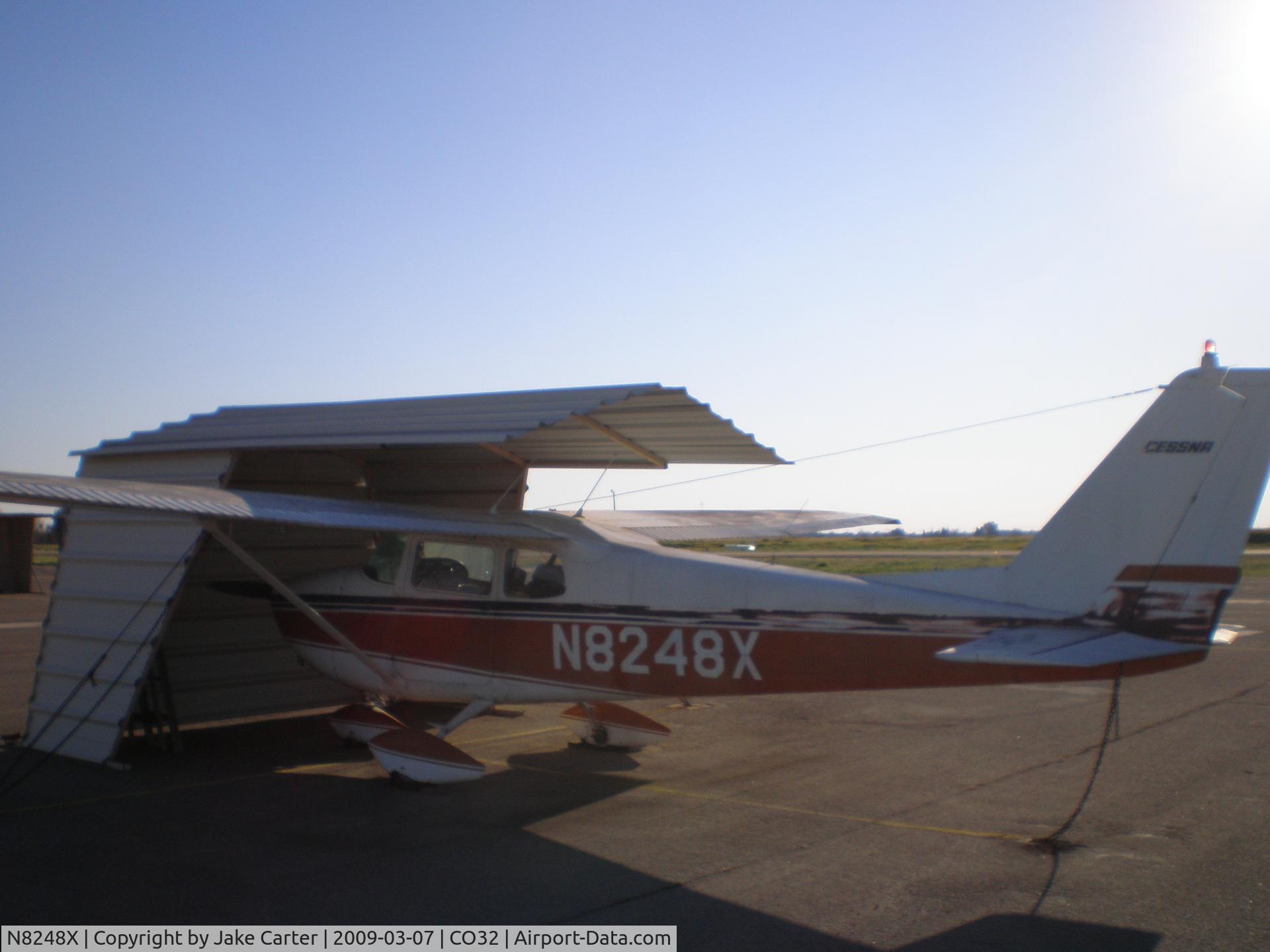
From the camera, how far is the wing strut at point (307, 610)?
764 cm

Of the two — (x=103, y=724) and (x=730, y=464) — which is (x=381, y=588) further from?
(x=730, y=464)

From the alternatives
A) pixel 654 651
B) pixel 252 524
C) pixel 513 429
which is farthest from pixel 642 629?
pixel 252 524

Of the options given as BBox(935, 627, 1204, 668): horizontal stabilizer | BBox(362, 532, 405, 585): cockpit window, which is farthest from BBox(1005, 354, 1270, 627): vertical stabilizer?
BBox(362, 532, 405, 585): cockpit window

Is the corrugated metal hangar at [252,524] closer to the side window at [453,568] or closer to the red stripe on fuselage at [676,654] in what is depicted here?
the side window at [453,568]

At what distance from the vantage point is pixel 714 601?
294 inches

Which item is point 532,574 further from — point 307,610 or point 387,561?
point 307,610

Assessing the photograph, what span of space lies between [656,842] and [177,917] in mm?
2871

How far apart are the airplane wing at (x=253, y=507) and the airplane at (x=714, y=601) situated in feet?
0.10

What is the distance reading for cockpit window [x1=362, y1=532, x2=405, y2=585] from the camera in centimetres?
893

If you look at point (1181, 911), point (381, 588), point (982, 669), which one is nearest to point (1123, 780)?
point (982, 669)

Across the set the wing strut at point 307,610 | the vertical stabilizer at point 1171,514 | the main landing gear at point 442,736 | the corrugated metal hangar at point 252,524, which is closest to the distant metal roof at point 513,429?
the corrugated metal hangar at point 252,524

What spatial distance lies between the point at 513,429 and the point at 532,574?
141cm

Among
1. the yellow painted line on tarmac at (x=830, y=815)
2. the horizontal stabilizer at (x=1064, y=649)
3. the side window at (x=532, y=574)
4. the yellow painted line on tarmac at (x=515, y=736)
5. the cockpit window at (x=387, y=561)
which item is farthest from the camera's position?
the yellow painted line on tarmac at (x=515, y=736)

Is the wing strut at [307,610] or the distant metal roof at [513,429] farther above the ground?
the distant metal roof at [513,429]
